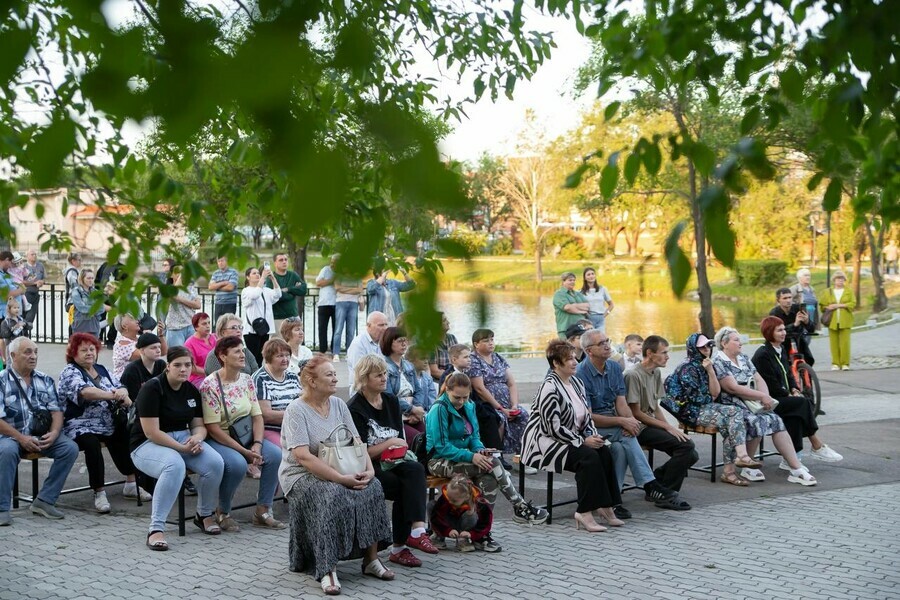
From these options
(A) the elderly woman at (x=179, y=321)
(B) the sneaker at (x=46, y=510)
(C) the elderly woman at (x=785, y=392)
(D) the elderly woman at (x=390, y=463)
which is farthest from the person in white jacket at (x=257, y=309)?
(C) the elderly woman at (x=785, y=392)

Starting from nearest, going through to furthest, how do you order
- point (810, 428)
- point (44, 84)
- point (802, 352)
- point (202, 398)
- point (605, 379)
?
1. point (44, 84)
2. point (202, 398)
3. point (605, 379)
4. point (810, 428)
5. point (802, 352)

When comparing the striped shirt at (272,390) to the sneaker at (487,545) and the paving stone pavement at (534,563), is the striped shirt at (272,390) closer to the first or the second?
the paving stone pavement at (534,563)

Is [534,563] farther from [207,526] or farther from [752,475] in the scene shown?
[752,475]

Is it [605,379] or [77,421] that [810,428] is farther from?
[77,421]

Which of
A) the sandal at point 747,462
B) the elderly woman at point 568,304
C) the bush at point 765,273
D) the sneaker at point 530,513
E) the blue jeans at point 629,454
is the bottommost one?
the sneaker at point 530,513

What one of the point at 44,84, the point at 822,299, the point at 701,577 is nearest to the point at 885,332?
the point at 822,299

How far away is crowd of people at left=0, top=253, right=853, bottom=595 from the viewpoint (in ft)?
22.1

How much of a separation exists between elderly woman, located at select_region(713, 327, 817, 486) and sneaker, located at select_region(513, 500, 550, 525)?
2.43 metres

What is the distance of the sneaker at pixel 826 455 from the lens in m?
10.2

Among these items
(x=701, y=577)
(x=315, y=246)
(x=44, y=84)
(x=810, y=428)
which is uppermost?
(x=44, y=84)

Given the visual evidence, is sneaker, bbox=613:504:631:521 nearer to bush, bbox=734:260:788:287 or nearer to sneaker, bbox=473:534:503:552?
sneaker, bbox=473:534:503:552

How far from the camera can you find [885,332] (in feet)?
75.7

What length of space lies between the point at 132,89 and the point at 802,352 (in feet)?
35.2

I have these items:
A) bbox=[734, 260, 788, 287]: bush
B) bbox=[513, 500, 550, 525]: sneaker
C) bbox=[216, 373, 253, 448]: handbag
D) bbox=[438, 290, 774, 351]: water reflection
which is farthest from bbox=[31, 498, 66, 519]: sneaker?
bbox=[734, 260, 788, 287]: bush
